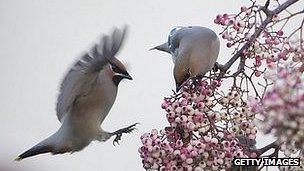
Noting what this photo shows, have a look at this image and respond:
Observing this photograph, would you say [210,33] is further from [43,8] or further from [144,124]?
[43,8]

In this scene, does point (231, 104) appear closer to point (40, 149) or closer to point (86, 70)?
point (86, 70)

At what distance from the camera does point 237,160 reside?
3.54ft

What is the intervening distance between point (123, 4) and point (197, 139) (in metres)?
0.62

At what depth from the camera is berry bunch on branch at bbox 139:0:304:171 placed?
1055 millimetres

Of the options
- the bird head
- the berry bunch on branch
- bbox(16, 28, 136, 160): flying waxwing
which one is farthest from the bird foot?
the berry bunch on branch

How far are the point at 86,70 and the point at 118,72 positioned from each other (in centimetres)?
13

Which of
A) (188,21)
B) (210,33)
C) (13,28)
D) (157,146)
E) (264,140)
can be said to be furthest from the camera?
(13,28)

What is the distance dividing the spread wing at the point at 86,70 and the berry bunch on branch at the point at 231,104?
16 centimetres

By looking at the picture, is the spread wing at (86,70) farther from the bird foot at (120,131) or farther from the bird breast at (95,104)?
the bird foot at (120,131)

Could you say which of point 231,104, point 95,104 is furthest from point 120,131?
point 231,104

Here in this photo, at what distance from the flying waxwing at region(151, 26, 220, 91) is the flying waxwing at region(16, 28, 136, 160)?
5.2 inches

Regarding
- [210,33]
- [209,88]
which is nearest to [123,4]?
[210,33]

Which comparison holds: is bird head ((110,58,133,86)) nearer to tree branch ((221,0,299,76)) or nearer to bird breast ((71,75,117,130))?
bird breast ((71,75,117,130))

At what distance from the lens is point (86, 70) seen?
1.21 m
